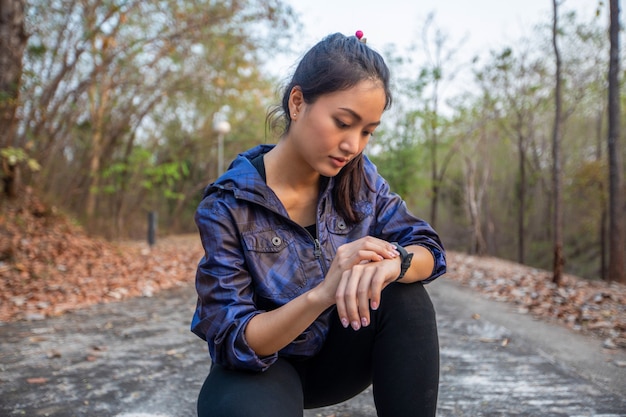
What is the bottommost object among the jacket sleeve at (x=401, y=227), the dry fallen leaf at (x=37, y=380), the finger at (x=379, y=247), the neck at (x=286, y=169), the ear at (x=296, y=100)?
the dry fallen leaf at (x=37, y=380)

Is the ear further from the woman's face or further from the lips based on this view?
the lips

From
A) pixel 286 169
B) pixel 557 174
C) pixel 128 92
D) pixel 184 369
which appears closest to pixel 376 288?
pixel 286 169

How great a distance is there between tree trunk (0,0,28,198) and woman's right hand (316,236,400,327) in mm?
5669

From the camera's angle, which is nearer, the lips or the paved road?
the lips

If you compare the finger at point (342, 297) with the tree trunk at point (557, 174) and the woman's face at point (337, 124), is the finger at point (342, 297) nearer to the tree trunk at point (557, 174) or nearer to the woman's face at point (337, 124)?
the woman's face at point (337, 124)

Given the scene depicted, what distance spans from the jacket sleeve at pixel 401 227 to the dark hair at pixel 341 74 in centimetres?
10

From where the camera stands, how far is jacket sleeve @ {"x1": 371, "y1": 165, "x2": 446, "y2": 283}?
1.45 m

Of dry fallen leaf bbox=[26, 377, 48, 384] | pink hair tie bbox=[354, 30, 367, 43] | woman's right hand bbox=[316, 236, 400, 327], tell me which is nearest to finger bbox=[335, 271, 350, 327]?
woman's right hand bbox=[316, 236, 400, 327]

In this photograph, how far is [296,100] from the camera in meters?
1.44

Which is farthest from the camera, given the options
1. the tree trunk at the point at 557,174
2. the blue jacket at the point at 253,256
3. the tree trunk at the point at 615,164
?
the tree trunk at the point at 615,164

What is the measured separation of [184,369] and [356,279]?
6.27 ft

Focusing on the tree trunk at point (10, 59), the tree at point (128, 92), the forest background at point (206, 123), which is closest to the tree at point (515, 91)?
the forest background at point (206, 123)

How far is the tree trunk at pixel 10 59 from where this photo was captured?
5.59 meters

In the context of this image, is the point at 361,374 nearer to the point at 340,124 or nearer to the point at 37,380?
the point at 340,124
